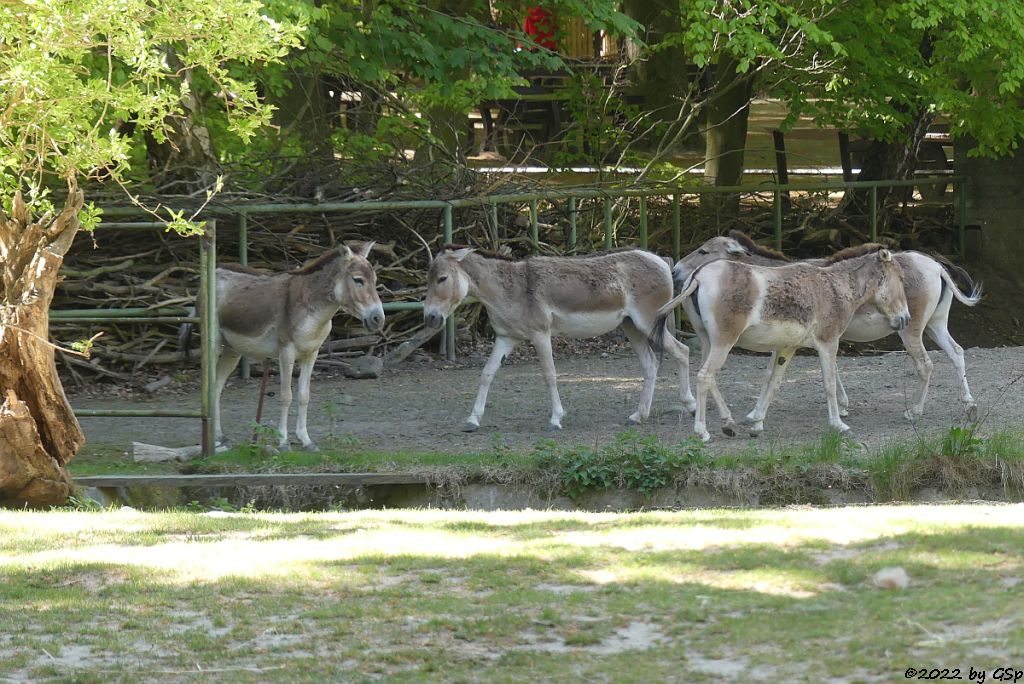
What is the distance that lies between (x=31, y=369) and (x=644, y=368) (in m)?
5.60

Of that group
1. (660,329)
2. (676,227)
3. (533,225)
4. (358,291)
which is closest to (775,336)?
(660,329)

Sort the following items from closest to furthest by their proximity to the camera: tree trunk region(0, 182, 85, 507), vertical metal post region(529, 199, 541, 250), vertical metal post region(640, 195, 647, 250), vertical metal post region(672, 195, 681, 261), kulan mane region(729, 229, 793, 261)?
1. tree trunk region(0, 182, 85, 507)
2. kulan mane region(729, 229, 793, 261)
3. vertical metal post region(529, 199, 541, 250)
4. vertical metal post region(640, 195, 647, 250)
5. vertical metal post region(672, 195, 681, 261)

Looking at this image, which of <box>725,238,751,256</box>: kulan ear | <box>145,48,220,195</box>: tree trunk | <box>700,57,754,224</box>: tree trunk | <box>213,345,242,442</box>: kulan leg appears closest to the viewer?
<box>213,345,242,442</box>: kulan leg

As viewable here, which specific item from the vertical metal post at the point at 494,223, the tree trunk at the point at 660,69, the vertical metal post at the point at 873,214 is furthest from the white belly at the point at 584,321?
the tree trunk at the point at 660,69

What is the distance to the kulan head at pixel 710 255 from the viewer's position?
41.0 ft

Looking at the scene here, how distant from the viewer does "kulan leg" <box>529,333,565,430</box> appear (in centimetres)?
1195

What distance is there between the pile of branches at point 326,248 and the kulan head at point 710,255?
12.8ft

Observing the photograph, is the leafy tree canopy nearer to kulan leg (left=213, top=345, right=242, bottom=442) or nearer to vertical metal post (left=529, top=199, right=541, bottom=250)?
vertical metal post (left=529, top=199, right=541, bottom=250)

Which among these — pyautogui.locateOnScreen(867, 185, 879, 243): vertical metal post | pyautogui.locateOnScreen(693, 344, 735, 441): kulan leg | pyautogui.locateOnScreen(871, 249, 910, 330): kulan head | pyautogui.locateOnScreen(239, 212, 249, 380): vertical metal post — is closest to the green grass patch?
pyautogui.locateOnScreen(693, 344, 735, 441): kulan leg

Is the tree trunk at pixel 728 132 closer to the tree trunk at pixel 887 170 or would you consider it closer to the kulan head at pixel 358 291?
the tree trunk at pixel 887 170

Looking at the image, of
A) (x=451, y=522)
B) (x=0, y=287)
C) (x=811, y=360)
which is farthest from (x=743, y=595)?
(x=811, y=360)

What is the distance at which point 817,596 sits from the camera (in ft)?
18.2

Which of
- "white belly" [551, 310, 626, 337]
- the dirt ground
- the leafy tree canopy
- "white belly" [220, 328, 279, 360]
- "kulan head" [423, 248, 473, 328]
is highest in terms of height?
the leafy tree canopy

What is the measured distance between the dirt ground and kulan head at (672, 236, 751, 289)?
4.16 ft
